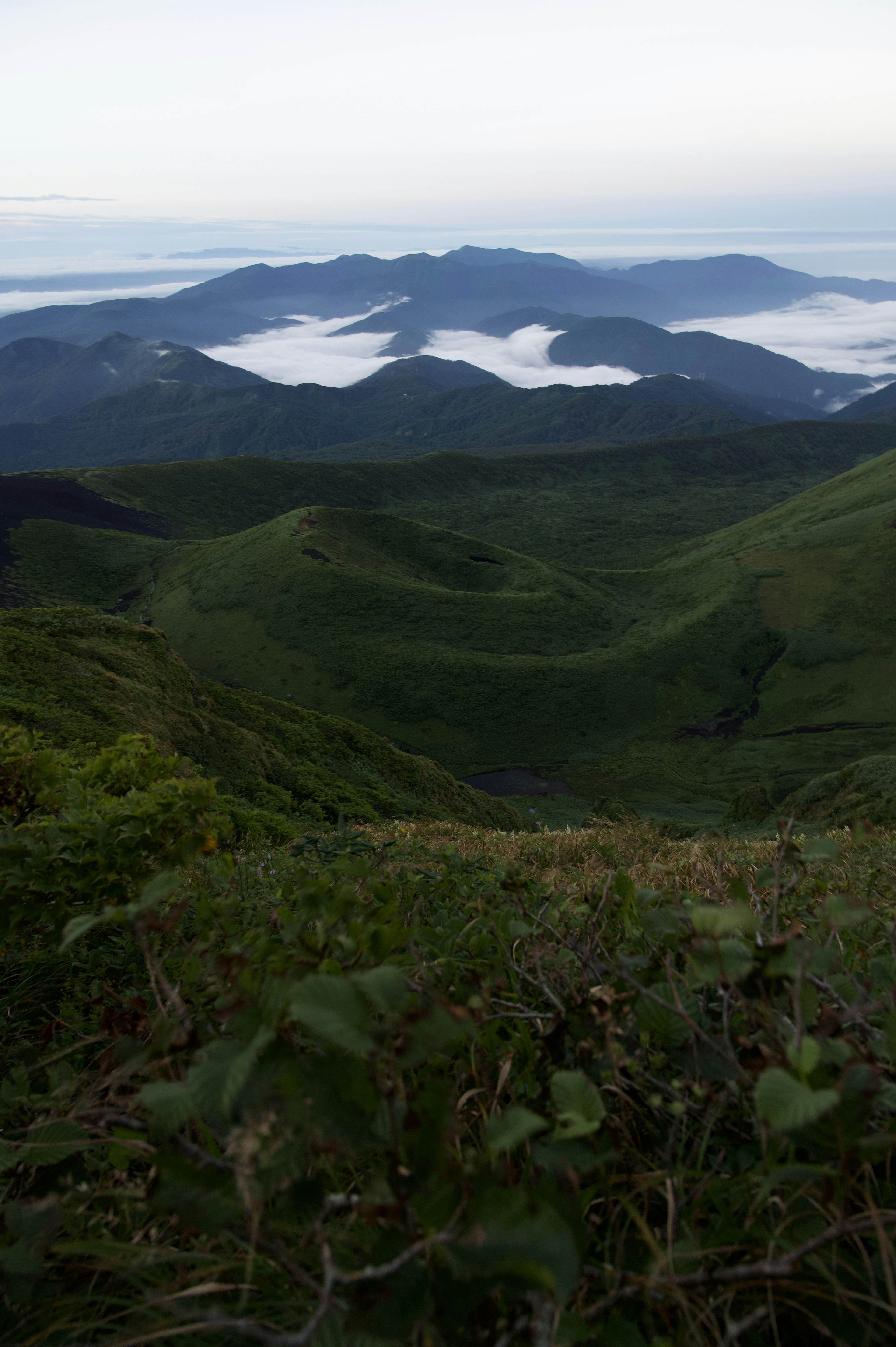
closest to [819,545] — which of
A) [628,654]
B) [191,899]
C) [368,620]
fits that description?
[628,654]

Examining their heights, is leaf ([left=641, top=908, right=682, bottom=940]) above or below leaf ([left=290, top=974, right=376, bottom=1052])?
below

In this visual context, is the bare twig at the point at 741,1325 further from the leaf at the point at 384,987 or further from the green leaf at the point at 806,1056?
the leaf at the point at 384,987

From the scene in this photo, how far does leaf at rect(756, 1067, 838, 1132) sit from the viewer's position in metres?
1.45

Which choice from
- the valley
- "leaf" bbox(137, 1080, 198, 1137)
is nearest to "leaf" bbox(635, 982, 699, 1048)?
"leaf" bbox(137, 1080, 198, 1137)

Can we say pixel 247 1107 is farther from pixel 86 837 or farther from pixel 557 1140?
pixel 86 837

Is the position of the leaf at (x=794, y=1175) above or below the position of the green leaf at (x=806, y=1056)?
below

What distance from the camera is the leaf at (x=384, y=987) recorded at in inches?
69.4

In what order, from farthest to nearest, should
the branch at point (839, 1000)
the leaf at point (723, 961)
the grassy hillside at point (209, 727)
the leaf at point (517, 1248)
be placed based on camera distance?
the grassy hillside at point (209, 727), the branch at point (839, 1000), the leaf at point (723, 961), the leaf at point (517, 1248)

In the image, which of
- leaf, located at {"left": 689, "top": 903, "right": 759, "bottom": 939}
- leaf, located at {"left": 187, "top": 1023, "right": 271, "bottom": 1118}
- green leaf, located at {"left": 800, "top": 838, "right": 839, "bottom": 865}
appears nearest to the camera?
leaf, located at {"left": 187, "top": 1023, "right": 271, "bottom": 1118}

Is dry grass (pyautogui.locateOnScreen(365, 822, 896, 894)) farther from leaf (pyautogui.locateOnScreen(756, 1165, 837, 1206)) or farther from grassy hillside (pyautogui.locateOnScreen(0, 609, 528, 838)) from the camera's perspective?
grassy hillside (pyautogui.locateOnScreen(0, 609, 528, 838))

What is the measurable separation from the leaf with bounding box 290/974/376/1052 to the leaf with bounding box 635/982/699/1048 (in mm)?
1079

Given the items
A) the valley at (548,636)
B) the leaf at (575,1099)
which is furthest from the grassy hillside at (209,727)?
the valley at (548,636)

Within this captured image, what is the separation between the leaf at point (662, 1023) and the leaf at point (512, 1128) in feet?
3.01

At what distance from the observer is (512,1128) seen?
1.51 m
